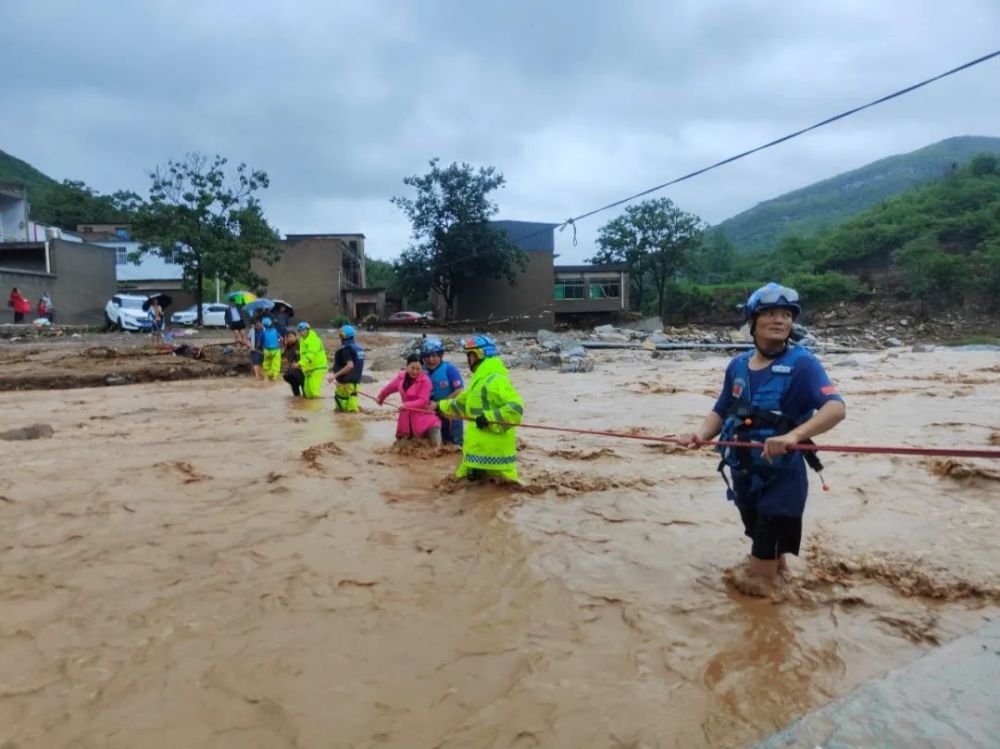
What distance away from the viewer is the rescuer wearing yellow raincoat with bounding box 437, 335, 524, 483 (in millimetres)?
5723

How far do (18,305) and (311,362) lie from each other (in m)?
20.7

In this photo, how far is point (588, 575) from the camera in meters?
4.43

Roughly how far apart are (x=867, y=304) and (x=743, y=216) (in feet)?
371

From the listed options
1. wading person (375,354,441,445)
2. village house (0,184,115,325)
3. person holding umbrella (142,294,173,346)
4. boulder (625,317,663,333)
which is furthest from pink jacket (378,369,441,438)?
boulder (625,317,663,333)

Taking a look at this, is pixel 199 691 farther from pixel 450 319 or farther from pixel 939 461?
pixel 450 319

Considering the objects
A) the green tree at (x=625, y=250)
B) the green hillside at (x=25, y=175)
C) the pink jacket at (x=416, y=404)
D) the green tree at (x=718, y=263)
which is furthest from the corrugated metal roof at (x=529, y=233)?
the green hillside at (x=25, y=175)

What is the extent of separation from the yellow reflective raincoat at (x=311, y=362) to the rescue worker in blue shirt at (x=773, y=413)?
9.32m

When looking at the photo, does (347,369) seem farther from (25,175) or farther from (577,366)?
(25,175)

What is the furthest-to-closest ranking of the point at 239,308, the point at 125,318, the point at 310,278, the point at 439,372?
1. the point at 310,278
2. the point at 125,318
3. the point at 239,308
4. the point at 439,372

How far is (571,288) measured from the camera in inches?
1797

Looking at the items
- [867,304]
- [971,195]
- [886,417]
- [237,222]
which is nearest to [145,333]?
[237,222]

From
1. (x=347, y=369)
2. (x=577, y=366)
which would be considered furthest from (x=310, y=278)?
(x=347, y=369)

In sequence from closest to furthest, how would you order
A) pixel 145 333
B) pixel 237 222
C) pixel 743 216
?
pixel 145 333
pixel 237 222
pixel 743 216

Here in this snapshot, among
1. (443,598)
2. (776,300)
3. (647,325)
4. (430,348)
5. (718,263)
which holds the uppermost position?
(718,263)
